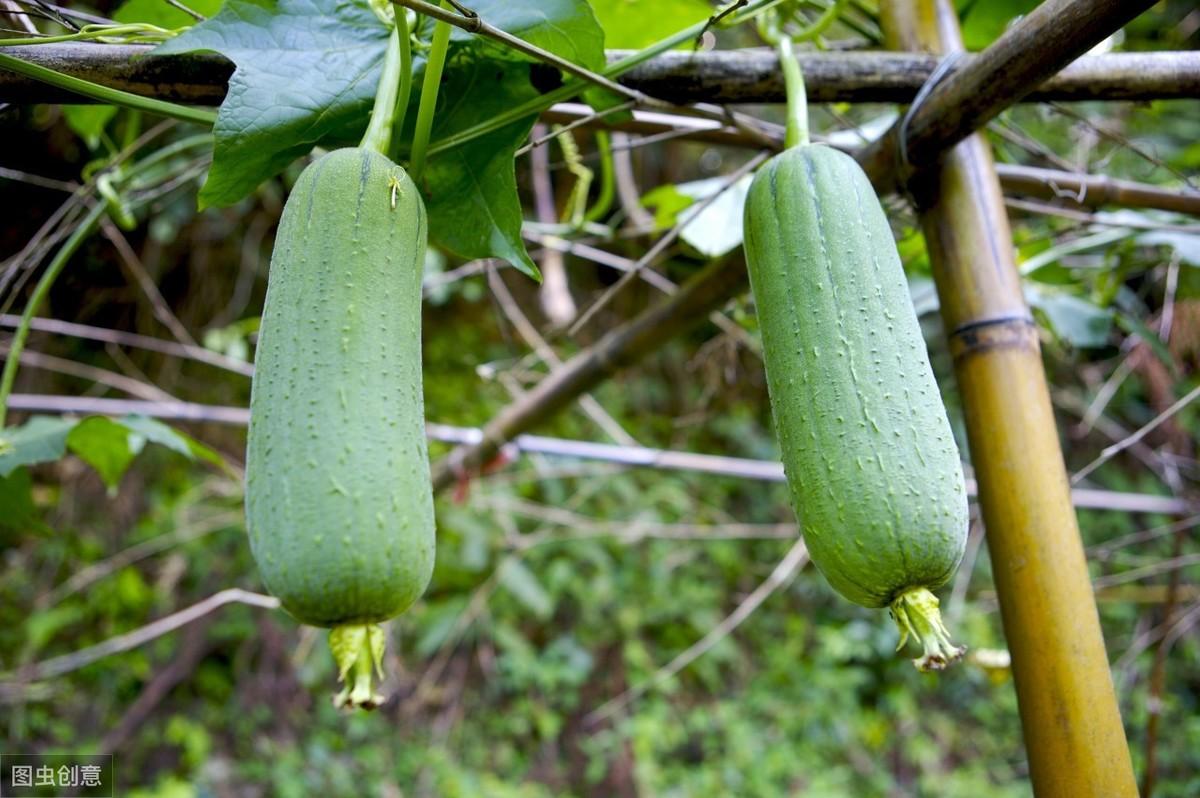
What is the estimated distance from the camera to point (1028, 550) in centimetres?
57

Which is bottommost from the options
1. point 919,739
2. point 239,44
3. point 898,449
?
point 919,739

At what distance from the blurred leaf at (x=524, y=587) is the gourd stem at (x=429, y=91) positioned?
1933 millimetres

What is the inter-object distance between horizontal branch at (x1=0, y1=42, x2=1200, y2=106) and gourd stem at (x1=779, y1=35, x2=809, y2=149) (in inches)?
0.5

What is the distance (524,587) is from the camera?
2449mm

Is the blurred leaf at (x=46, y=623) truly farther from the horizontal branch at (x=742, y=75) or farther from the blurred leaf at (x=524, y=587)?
the horizontal branch at (x=742, y=75)

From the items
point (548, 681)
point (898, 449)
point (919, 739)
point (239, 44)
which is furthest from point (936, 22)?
point (919, 739)

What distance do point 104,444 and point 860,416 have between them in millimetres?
856

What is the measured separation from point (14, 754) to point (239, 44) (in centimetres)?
235

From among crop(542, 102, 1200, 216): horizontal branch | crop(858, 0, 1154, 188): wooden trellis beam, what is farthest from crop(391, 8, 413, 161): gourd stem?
crop(858, 0, 1154, 188): wooden trellis beam

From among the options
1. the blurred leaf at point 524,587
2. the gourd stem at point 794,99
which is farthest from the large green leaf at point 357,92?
the blurred leaf at point 524,587

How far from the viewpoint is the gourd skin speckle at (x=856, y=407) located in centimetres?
47

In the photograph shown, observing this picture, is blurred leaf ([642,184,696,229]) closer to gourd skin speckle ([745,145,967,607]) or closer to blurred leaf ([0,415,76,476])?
gourd skin speckle ([745,145,967,607])

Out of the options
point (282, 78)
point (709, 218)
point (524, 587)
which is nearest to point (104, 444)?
point (282, 78)

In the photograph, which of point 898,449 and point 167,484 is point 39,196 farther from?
point 898,449
